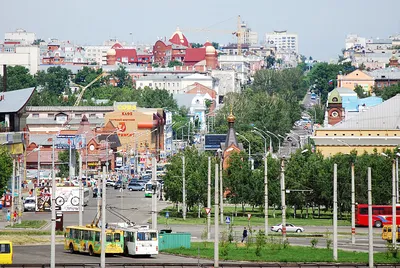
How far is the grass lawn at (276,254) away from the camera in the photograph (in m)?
67.9

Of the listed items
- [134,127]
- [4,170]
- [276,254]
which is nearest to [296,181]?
[4,170]

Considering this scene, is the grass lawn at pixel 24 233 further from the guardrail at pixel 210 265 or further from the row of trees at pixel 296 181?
the guardrail at pixel 210 265

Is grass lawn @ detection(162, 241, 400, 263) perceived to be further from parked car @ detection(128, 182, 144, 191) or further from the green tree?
parked car @ detection(128, 182, 144, 191)

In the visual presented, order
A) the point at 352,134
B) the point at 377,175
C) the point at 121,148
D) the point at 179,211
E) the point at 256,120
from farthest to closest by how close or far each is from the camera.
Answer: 1. the point at 256,120
2. the point at 121,148
3. the point at 352,134
4. the point at 179,211
5. the point at 377,175

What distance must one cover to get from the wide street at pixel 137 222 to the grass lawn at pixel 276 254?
1816mm

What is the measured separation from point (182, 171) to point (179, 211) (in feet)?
11.7

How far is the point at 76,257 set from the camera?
226ft

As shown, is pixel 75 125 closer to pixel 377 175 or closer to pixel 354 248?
pixel 377 175

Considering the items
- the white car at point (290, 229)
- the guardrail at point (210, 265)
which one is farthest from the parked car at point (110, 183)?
the guardrail at point (210, 265)

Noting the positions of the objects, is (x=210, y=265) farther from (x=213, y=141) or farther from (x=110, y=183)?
(x=213, y=141)

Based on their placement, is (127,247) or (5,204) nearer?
(127,247)

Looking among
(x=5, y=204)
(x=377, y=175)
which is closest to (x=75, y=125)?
(x=5, y=204)

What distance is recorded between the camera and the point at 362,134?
14262 centimetres

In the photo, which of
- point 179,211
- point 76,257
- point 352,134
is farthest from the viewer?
point 352,134
